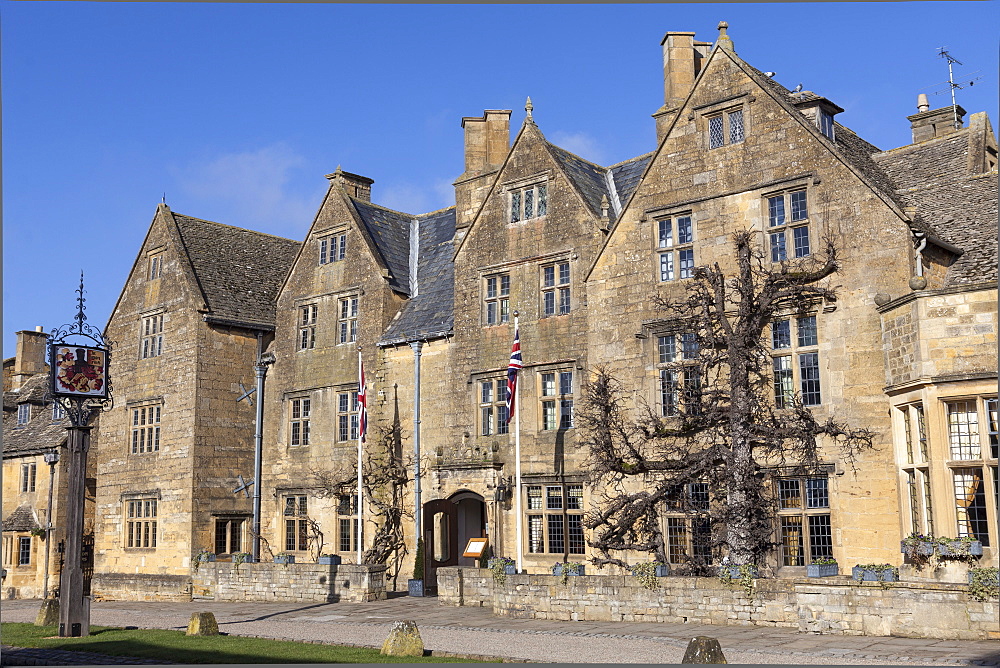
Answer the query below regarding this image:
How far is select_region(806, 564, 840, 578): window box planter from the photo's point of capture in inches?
682

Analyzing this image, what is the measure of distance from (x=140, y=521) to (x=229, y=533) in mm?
3502

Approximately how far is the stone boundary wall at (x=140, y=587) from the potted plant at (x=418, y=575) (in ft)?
27.8

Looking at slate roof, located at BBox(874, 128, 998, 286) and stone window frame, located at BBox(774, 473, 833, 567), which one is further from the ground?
slate roof, located at BBox(874, 128, 998, 286)

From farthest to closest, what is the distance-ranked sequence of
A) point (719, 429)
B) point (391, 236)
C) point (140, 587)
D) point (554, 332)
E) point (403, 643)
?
point (391, 236)
point (140, 587)
point (554, 332)
point (719, 429)
point (403, 643)

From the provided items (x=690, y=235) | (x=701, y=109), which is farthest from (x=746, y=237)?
(x=701, y=109)

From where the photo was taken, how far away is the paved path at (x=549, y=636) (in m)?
14.1

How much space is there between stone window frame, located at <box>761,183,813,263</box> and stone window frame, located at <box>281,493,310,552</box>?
1680cm

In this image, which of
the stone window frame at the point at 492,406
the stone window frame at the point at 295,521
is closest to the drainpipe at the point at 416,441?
the stone window frame at the point at 492,406

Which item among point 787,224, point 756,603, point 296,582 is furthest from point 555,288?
point 756,603

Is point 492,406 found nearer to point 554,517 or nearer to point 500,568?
point 554,517

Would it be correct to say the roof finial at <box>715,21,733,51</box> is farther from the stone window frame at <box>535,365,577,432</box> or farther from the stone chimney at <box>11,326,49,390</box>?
the stone chimney at <box>11,326,49,390</box>

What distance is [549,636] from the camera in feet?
57.5

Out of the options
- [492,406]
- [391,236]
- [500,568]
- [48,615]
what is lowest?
[48,615]

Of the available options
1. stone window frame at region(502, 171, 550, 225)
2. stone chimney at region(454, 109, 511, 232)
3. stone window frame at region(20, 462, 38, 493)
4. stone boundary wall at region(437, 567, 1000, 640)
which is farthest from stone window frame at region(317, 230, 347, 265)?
stone window frame at region(20, 462, 38, 493)
